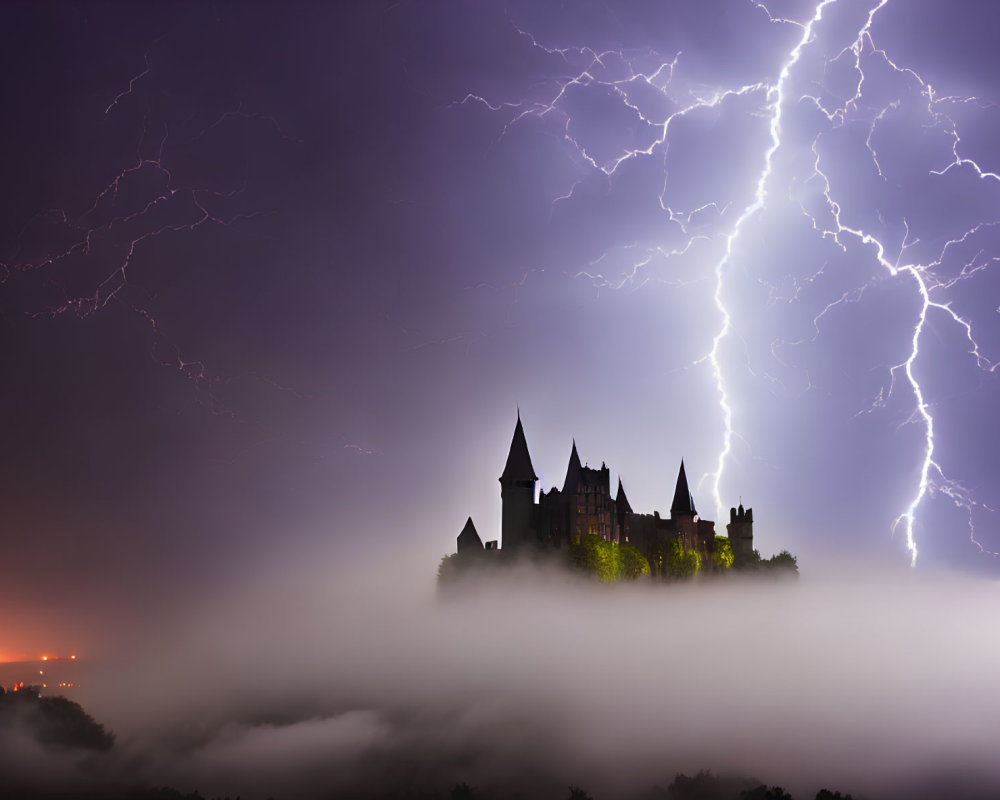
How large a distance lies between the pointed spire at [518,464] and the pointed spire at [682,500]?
1152 centimetres

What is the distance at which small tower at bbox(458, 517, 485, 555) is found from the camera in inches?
1902

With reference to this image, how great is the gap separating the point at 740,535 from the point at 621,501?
1263 centimetres

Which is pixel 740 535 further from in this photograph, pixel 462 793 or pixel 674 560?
pixel 462 793

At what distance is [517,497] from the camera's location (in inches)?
1882

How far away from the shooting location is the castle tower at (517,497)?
47250 millimetres

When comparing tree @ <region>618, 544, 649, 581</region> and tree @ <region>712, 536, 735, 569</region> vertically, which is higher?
tree @ <region>712, 536, 735, 569</region>

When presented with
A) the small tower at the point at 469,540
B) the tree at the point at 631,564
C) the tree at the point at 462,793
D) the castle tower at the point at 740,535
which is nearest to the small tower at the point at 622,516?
the tree at the point at 631,564

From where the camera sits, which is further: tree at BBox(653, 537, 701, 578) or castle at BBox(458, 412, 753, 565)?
tree at BBox(653, 537, 701, 578)

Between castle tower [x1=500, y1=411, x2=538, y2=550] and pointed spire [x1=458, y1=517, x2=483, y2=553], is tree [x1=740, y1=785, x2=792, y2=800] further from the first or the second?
pointed spire [x1=458, y1=517, x2=483, y2=553]

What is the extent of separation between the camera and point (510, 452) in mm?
49000

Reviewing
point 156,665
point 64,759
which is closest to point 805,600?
point 156,665

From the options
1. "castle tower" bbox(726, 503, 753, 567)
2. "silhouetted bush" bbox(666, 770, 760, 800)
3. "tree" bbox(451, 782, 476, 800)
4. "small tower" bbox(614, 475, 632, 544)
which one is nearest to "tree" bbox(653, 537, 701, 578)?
"small tower" bbox(614, 475, 632, 544)

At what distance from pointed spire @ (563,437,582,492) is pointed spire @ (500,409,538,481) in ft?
5.83

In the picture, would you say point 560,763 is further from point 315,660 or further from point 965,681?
point 965,681
